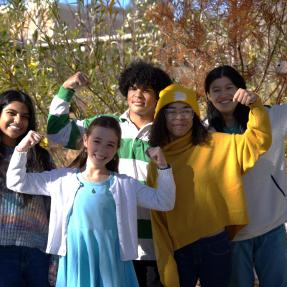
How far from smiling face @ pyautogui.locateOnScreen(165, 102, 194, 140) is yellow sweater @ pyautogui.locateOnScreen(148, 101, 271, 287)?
163mm

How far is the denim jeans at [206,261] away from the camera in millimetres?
3539

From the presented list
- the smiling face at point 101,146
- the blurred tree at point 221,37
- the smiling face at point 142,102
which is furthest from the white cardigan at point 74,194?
the blurred tree at point 221,37

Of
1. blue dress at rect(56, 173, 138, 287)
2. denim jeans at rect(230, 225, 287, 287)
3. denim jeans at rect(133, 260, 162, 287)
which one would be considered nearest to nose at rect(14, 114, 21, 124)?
blue dress at rect(56, 173, 138, 287)

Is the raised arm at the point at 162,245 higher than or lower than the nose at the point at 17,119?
lower

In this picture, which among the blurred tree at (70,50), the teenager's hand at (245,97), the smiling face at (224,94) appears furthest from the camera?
the blurred tree at (70,50)

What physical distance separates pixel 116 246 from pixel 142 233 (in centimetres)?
35

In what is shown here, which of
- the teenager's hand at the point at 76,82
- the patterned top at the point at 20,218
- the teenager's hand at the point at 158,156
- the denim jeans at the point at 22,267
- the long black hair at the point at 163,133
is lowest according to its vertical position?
the denim jeans at the point at 22,267

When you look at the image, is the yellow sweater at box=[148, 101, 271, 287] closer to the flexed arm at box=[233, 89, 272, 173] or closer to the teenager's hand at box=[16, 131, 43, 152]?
the flexed arm at box=[233, 89, 272, 173]

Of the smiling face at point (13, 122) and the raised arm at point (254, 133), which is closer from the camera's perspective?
the raised arm at point (254, 133)

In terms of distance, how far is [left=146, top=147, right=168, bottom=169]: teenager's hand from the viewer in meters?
3.38

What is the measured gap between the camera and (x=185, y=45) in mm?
4914

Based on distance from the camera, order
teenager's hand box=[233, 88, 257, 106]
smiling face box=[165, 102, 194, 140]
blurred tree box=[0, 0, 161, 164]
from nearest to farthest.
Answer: teenager's hand box=[233, 88, 257, 106] → smiling face box=[165, 102, 194, 140] → blurred tree box=[0, 0, 161, 164]

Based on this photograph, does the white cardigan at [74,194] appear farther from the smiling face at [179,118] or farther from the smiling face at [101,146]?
the smiling face at [179,118]

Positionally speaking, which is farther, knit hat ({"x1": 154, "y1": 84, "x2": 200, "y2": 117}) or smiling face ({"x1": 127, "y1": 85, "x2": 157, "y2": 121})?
smiling face ({"x1": 127, "y1": 85, "x2": 157, "y2": 121})
